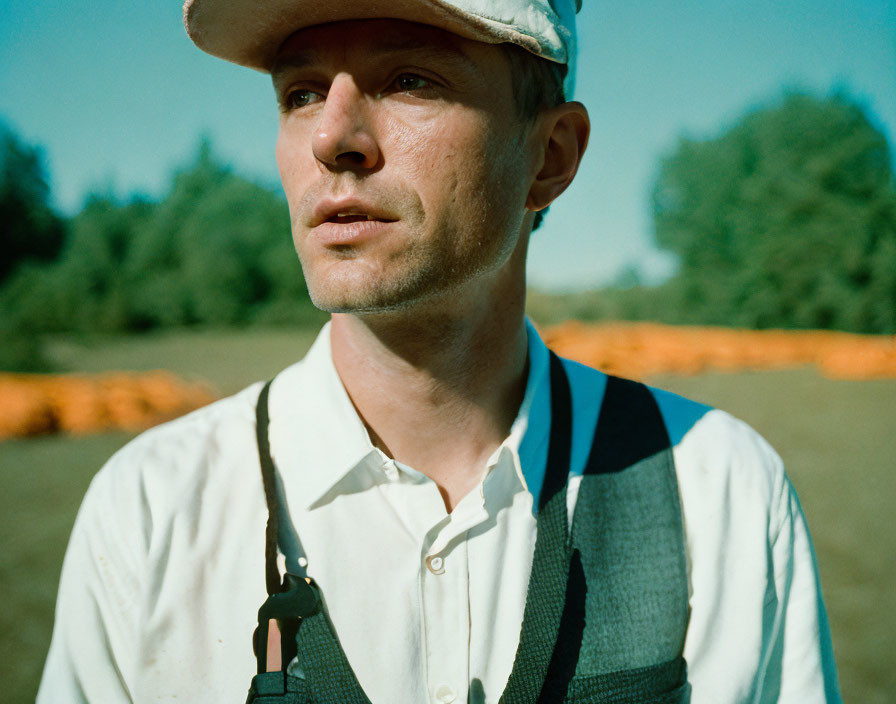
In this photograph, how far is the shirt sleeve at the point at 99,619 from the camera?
1331 mm

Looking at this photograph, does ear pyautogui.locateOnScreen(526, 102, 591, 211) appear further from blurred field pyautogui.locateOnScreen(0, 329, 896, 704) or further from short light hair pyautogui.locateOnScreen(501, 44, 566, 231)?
blurred field pyautogui.locateOnScreen(0, 329, 896, 704)

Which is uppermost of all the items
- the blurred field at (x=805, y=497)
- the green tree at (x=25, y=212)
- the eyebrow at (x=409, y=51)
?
the green tree at (x=25, y=212)

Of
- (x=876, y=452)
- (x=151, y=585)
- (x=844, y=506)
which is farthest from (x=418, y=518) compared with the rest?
(x=876, y=452)

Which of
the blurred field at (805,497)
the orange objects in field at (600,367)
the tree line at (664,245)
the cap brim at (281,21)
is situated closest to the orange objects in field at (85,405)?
the orange objects in field at (600,367)

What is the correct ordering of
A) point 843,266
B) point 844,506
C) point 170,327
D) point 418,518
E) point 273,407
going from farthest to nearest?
point 170,327 → point 843,266 → point 844,506 → point 273,407 → point 418,518

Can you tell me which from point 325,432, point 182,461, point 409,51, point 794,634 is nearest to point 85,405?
point 182,461

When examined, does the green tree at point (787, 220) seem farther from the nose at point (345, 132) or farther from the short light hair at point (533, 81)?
the nose at point (345, 132)

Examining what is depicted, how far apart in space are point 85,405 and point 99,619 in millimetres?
8221

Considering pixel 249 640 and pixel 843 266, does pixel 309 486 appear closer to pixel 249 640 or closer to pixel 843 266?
pixel 249 640

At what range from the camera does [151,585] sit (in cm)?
133

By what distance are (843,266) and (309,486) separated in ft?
39.3

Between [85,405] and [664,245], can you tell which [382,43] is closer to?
[85,405]

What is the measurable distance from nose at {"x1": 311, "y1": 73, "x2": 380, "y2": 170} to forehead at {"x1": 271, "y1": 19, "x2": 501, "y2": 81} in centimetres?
7

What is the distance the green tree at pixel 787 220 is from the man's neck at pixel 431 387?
387 inches
